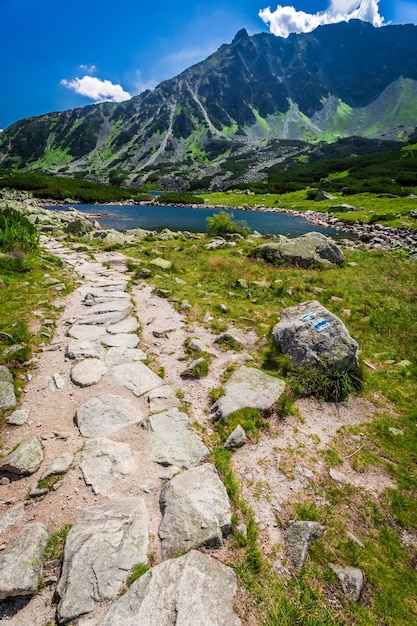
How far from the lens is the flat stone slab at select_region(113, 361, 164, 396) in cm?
693

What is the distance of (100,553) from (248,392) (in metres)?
4.16

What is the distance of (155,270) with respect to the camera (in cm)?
1633

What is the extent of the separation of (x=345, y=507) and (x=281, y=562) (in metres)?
1.54

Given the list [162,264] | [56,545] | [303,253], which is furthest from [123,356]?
[303,253]

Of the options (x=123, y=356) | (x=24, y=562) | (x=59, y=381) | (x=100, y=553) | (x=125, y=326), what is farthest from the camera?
(x=125, y=326)

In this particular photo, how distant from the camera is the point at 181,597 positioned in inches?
125

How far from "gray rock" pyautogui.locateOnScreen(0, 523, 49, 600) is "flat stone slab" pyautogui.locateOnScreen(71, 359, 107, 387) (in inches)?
129

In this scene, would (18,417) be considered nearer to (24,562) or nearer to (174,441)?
(24,562)

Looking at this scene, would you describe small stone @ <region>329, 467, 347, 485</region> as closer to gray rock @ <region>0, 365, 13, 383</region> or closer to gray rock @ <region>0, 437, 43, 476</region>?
gray rock @ <region>0, 437, 43, 476</region>

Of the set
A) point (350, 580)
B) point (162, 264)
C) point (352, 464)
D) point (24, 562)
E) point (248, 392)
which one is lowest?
point (352, 464)

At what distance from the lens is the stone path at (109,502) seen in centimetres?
318

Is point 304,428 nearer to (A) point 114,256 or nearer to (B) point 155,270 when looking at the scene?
(B) point 155,270

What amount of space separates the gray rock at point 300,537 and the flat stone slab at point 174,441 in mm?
1767

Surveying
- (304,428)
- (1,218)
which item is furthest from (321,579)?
(1,218)
